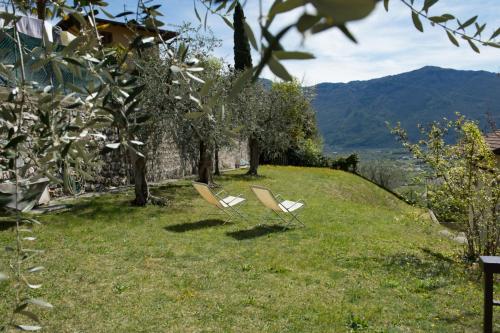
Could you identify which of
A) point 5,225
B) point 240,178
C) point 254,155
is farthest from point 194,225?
point 254,155

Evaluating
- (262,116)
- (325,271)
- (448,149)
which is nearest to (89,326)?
(325,271)

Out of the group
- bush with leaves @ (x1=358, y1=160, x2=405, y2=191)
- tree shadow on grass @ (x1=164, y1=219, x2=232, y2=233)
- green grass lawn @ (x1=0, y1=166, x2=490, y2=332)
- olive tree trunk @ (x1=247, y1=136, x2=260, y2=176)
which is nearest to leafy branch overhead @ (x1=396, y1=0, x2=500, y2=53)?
green grass lawn @ (x1=0, y1=166, x2=490, y2=332)

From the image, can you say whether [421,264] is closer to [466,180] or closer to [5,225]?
[466,180]

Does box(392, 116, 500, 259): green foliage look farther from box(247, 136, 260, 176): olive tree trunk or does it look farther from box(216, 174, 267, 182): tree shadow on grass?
box(247, 136, 260, 176): olive tree trunk

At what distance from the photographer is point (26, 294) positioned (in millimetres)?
4984

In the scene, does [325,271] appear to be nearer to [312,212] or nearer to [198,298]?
[198,298]

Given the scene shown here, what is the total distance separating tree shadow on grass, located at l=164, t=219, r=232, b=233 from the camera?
346 inches

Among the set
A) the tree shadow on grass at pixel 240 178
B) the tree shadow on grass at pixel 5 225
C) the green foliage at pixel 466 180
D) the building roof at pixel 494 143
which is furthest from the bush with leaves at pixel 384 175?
the tree shadow on grass at pixel 5 225

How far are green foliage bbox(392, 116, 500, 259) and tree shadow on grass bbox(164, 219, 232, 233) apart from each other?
13.9 ft

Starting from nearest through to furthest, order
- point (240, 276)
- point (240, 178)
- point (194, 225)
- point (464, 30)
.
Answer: point (464, 30)
point (240, 276)
point (194, 225)
point (240, 178)

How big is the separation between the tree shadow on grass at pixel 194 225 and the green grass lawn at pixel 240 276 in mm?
39

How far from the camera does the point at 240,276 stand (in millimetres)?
6035

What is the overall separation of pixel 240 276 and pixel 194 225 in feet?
10.9

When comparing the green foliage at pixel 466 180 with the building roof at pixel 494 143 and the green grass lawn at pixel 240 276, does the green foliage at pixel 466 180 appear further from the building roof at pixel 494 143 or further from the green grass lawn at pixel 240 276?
the building roof at pixel 494 143
